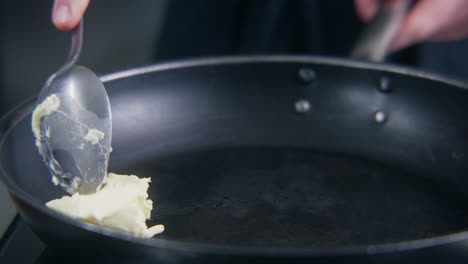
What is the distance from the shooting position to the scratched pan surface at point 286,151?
54cm

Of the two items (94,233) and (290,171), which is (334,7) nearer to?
(290,171)

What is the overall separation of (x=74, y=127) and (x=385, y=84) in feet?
1.42

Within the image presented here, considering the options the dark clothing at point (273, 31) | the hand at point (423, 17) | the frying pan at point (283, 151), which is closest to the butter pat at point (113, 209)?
the frying pan at point (283, 151)

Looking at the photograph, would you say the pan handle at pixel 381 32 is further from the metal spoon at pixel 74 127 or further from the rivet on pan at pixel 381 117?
the metal spoon at pixel 74 127

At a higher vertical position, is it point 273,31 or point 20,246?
point 273,31

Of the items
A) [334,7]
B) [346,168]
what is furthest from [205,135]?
[334,7]

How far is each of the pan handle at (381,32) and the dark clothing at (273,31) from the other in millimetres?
274

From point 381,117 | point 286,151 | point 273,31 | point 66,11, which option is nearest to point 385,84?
point 381,117

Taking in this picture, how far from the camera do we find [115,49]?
4.64 ft

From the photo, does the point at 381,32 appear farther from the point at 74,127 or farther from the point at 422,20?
the point at 74,127

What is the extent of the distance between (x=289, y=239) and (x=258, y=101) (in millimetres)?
298

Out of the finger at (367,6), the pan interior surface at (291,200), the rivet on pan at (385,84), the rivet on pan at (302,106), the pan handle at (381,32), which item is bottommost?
the pan interior surface at (291,200)

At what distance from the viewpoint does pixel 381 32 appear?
0.74m

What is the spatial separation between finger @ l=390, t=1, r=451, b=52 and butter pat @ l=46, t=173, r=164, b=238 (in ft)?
1.60
